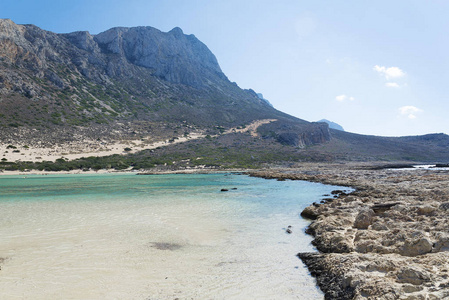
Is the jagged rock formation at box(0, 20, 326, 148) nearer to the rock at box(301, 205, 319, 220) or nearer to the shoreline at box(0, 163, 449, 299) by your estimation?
the rock at box(301, 205, 319, 220)

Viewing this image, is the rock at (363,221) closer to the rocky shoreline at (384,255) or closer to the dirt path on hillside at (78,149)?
the rocky shoreline at (384,255)

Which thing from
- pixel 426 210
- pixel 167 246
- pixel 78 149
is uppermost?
pixel 78 149

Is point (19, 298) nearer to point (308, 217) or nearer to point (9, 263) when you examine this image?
point (9, 263)

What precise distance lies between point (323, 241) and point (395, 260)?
296 cm

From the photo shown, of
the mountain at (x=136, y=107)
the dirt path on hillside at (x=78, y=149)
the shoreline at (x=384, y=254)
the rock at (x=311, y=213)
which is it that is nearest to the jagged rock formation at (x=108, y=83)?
the mountain at (x=136, y=107)

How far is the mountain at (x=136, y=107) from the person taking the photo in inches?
2613


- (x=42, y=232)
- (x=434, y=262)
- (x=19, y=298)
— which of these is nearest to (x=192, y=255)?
(x=19, y=298)

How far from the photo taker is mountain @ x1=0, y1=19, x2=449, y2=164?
6638cm

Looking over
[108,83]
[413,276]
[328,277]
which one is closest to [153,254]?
[328,277]

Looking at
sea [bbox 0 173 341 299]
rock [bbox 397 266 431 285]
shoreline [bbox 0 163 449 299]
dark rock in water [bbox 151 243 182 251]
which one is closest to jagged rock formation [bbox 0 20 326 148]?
sea [bbox 0 173 341 299]

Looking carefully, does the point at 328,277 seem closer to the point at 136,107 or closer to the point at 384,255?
the point at 384,255

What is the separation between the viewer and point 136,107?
3684 inches

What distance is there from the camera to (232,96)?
13588cm

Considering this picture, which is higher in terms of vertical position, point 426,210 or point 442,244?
point 426,210
